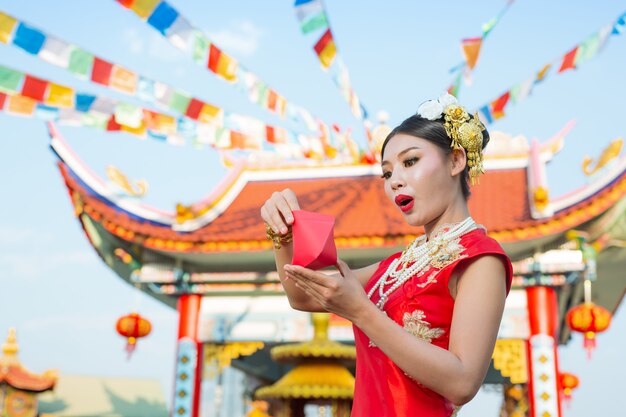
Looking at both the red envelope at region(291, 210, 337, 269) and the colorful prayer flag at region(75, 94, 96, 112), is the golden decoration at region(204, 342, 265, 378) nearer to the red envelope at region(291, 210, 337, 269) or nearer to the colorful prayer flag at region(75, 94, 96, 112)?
the colorful prayer flag at region(75, 94, 96, 112)

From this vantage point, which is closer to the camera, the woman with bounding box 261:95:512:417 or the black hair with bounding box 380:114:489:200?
the woman with bounding box 261:95:512:417

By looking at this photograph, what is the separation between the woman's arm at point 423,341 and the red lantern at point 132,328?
21.8 ft

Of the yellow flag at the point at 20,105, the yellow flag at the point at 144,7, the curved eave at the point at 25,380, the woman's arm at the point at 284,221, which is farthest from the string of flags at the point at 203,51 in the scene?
the curved eave at the point at 25,380

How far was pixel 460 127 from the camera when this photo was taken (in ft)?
4.99

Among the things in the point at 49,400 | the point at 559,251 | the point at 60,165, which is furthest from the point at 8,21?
the point at 49,400

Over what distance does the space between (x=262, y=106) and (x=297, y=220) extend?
14.5 ft

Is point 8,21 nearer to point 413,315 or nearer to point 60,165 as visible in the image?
point 60,165

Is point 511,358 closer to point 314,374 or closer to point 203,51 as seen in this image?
point 314,374

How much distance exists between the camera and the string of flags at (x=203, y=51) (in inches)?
176

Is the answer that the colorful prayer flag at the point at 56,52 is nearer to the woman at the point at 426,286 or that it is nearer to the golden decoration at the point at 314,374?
the golden decoration at the point at 314,374

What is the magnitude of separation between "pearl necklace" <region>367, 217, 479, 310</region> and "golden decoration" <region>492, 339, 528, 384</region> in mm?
5718

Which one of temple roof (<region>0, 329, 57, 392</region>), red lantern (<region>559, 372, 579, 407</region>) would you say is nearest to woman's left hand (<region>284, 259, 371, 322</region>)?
red lantern (<region>559, 372, 579, 407</region>)

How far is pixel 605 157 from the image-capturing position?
701cm

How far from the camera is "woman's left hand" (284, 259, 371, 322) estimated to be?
115 centimetres
